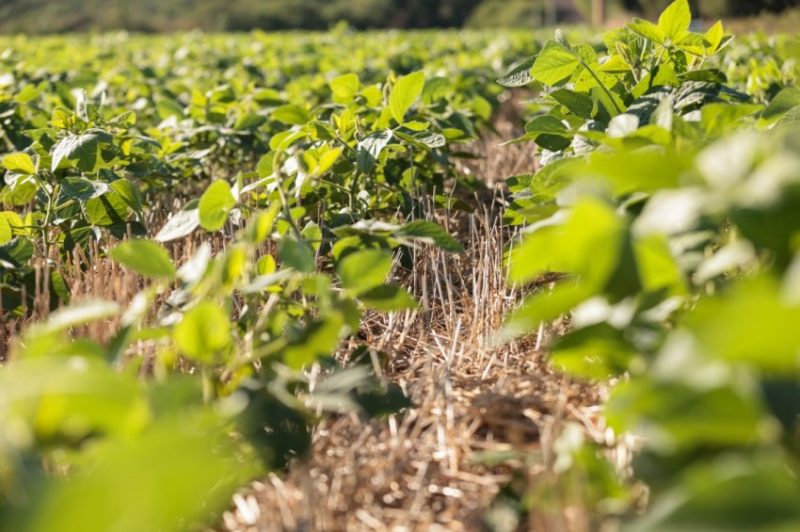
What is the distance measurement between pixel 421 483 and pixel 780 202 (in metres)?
0.58

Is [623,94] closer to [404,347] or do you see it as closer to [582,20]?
[404,347]

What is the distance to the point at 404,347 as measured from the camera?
1.85 metres

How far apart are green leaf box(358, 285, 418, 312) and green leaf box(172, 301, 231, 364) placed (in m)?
0.28

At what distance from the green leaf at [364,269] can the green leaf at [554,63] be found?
2.50 feet

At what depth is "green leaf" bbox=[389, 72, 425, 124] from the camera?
1953mm

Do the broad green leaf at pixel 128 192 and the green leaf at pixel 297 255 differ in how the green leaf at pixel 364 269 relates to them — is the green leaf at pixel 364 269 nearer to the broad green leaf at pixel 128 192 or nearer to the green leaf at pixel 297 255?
the green leaf at pixel 297 255

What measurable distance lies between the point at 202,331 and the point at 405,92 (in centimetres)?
109

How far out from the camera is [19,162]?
2.07 meters

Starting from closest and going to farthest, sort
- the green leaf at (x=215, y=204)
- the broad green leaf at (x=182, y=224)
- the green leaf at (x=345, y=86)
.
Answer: the green leaf at (x=215, y=204) → the broad green leaf at (x=182, y=224) → the green leaf at (x=345, y=86)

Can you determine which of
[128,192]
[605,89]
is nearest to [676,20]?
[605,89]

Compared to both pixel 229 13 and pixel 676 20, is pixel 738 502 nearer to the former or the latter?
pixel 676 20

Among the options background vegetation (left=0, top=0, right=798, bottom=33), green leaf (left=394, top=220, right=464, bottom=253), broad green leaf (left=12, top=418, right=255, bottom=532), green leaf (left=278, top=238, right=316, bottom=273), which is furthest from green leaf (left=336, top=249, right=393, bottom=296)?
background vegetation (left=0, top=0, right=798, bottom=33)

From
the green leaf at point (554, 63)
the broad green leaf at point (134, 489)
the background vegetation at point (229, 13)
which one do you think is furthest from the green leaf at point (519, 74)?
the background vegetation at point (229, 13)

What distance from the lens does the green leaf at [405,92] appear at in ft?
6.41
